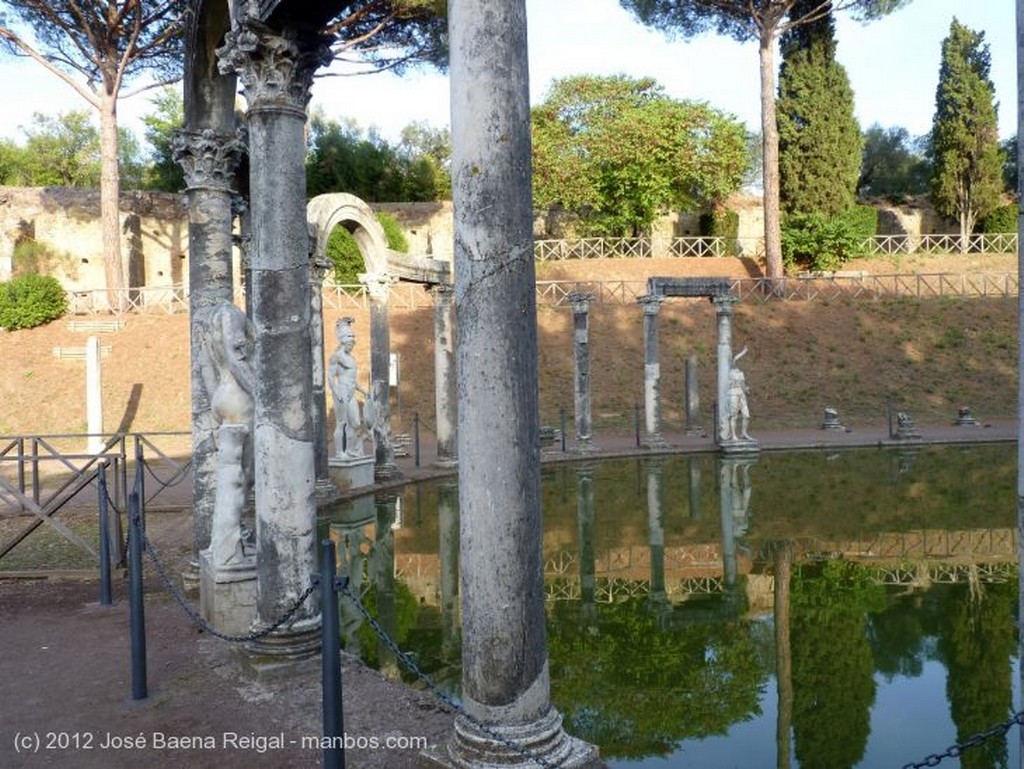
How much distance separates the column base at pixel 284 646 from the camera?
4754 mm

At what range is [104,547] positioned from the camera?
228 inches

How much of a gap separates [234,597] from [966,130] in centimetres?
3366

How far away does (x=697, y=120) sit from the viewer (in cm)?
3284

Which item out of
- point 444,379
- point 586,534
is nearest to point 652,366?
point 444,379

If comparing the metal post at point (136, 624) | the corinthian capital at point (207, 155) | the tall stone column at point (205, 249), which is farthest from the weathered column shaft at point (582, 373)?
the metal post at point (136, 624)

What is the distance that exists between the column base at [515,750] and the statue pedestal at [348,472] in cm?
888

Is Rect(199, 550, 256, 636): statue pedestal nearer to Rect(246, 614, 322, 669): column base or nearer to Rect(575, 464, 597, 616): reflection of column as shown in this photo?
Rect(246, 614, 322, 669): column base

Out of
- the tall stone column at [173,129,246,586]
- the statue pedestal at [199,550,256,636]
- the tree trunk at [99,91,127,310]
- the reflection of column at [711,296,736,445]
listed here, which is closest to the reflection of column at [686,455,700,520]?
the reflection of column at [711,296,736,445]

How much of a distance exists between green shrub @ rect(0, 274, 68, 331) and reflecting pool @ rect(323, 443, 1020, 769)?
1800cm

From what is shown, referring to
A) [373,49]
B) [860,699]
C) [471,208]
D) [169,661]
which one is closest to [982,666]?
[860,699]

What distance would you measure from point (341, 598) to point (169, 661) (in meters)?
2.14

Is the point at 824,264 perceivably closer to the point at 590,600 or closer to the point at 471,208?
the point at 590,600

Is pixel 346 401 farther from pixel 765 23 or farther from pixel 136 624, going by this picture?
pixel 765 23

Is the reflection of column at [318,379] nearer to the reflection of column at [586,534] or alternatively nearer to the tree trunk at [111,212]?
the reflection of column at [586,534]
